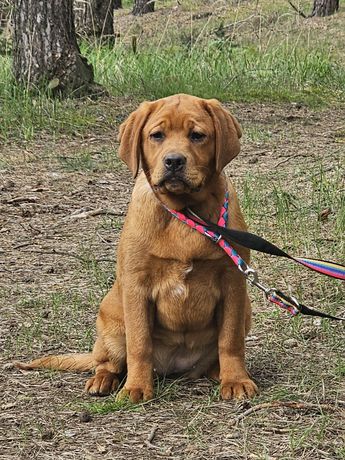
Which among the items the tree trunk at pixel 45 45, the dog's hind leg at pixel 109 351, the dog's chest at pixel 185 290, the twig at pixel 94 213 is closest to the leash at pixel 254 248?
the dog's chest at pixel 185 290

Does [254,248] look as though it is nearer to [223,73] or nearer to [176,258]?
[176,258]

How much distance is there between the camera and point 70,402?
11.7 feet

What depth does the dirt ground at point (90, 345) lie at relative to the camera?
3180mm

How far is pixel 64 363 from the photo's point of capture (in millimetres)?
3916

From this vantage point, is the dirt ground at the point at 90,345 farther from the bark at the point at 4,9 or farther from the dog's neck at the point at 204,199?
the bark at the point at 4,9

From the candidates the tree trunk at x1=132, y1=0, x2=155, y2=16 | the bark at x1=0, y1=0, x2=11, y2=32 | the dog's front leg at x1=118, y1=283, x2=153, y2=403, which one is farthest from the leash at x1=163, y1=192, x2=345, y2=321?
the tree trunk at x1=132, y1=0, x2=155, y2=16

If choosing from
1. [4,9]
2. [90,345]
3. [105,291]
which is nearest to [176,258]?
[90,345]

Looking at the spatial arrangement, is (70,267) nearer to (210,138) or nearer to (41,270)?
(41,270)

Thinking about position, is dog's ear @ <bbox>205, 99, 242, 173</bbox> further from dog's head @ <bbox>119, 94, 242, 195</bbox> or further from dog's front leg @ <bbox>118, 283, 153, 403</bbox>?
dog's front leg @ <bbox>118, 283, 153, 403</bbox>

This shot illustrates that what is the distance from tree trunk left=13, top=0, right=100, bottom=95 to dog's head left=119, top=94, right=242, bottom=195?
5.42 m

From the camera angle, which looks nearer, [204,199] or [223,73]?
[204,199]

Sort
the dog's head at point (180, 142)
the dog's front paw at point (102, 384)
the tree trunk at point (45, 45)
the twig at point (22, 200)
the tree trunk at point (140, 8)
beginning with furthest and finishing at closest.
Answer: the tree trunk at point (140, 8) < the tree trunk at point (45, 45) < the twig at point (22, 200) < the dog's front paw at point (102, 384) < the dog's head at point (180, 142)

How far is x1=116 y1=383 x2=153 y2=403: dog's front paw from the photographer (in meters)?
3.52

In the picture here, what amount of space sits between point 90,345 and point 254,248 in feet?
4.01
